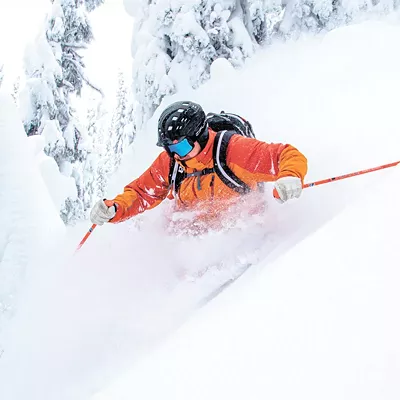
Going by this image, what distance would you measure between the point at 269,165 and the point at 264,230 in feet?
2.83

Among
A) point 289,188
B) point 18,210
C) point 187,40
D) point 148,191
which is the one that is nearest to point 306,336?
point 289,188

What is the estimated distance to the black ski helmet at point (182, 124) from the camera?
3740 mm

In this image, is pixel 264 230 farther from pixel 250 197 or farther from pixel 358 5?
pixel 358 5

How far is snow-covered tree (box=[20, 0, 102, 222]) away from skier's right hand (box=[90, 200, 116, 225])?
9336mm

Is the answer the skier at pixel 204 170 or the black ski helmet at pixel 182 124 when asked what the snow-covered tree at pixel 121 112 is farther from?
the black ski helmet at pixel 182 124

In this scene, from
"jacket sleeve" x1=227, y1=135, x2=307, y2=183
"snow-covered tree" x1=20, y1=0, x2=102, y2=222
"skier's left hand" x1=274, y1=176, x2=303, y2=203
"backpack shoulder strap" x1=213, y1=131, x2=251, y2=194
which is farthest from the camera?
"snow-covered tree" x1=20, y1=0, x2=102, y2=222

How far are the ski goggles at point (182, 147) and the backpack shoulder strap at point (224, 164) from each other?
10.1 inches

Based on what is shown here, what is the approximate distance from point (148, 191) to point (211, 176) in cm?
81

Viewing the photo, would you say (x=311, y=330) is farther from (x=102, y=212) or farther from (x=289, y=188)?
(x=102, y=212)

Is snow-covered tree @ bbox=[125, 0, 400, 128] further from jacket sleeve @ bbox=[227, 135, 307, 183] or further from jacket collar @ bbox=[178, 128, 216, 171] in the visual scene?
jacket sleeve @ bbox=[227, 135, 307, 183]

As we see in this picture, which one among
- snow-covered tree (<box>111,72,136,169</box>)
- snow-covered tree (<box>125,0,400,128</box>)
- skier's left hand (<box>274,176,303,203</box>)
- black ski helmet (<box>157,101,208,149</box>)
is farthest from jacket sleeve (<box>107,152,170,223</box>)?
snow-covered tree (<box>111,72,136,169</box>)

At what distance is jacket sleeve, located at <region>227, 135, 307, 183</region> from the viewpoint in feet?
11.6

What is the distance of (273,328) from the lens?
74.5 inches

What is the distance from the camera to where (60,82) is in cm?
1320
